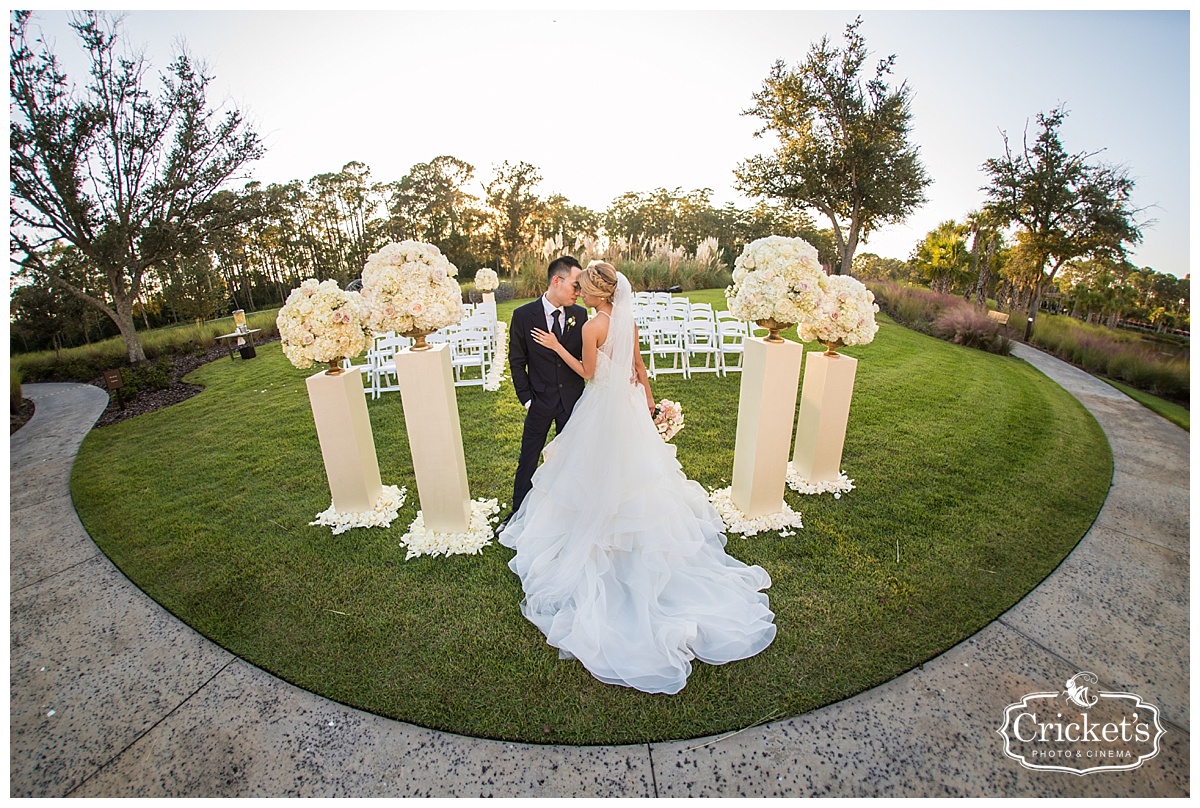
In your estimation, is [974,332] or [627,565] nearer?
[627,565]

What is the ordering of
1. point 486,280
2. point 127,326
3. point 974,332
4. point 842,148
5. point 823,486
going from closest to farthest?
1. point 823,486
2. point 127,326
3. point 486,280
4. point 974,332
5. point 842,148

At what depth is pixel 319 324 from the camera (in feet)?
12.2

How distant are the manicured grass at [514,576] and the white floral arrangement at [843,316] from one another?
5.05 feet

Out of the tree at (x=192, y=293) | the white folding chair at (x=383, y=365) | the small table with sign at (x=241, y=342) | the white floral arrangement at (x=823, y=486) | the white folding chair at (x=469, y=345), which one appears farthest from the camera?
the tree at (x=192, y=293)

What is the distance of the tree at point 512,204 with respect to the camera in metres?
36.8

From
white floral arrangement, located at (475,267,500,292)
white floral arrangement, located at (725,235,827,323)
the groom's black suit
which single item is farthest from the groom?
white floral arrangement, located at (475,267,500,292)

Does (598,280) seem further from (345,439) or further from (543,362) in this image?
(345,439)

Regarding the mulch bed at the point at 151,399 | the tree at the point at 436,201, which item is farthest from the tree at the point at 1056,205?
A: the tree at the point at 436,201

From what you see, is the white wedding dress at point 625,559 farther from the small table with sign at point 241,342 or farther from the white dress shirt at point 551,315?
the small table with sign at point 241,342

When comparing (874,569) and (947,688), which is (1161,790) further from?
(874,569)

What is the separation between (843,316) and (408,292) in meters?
3.57

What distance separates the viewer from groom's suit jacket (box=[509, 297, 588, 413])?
365cm

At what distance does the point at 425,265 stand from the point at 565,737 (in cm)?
323
